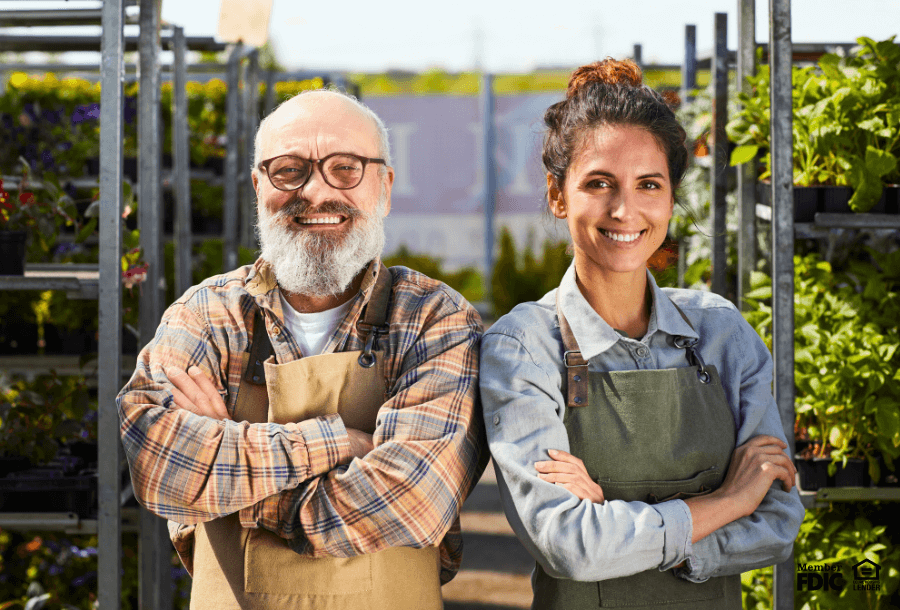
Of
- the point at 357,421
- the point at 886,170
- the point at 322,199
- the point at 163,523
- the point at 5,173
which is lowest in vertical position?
the point at 163,523

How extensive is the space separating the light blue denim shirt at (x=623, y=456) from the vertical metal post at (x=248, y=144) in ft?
11.5

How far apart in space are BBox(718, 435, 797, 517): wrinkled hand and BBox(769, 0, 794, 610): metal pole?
0.68 meters

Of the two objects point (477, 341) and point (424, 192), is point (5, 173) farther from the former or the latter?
point (424, 192)

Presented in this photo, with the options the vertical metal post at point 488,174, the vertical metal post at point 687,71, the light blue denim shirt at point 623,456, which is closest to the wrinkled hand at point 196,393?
the light blue denim shirt at point 623,456

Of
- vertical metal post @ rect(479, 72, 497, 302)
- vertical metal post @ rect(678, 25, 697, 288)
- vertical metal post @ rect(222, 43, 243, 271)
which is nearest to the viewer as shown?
vertical metal post @ rect(678, 25, 697, 288)

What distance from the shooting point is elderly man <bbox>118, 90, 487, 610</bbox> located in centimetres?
151

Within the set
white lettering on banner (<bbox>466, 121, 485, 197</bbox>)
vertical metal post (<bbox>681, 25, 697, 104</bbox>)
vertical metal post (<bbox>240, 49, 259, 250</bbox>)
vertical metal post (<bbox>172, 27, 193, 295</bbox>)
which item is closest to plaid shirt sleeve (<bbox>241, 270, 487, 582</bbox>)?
vertical metal post (<bbox>172, 27, 193, 295</bbox>)

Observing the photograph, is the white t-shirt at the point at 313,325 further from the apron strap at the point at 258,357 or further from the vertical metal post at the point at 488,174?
the vertical metal post at the point at 488,174

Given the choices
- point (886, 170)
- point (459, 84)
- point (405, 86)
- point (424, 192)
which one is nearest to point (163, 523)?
point (886, 170)

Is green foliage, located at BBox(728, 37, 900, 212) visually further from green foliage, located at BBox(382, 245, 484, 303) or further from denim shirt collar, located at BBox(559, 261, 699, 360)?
green foliage, located at BBox(382, 245, 484, 303)

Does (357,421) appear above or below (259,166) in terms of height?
below

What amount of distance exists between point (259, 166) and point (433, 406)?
592mm

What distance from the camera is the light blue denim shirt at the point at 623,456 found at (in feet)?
4.61

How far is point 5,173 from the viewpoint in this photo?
13.1 feet
